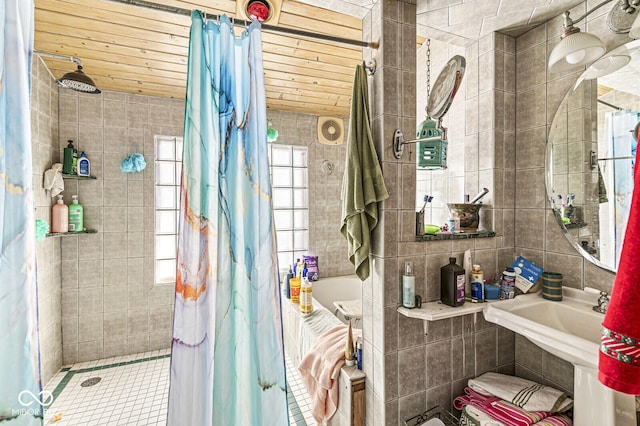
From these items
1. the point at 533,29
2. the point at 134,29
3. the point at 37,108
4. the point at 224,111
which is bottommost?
the point at 224,111

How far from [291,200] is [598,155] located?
249 centimetres

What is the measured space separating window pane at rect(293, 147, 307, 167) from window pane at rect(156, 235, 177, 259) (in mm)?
1498

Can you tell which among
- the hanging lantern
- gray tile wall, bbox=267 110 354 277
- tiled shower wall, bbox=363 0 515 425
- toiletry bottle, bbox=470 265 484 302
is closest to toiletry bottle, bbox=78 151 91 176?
gray tile wall, bbox=267 110 354 277

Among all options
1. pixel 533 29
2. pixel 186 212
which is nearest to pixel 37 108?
pixel 186 212

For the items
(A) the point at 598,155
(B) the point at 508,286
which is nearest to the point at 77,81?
(B) the point at 508,286

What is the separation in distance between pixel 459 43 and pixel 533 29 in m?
0.37

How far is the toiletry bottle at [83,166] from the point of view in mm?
2330

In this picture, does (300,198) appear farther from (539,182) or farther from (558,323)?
(558,323)

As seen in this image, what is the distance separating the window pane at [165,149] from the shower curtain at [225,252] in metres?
2.05

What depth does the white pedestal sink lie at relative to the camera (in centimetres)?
97

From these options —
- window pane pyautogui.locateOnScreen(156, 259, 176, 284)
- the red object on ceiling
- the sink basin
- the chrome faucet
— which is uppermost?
the red object on ceiling

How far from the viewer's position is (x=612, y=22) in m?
1.20

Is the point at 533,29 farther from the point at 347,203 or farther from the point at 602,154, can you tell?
the point at 347,203

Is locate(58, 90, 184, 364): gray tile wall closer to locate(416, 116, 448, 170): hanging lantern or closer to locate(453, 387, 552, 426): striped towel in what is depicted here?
locate(416, 116, 448, 170): hanging lantern
